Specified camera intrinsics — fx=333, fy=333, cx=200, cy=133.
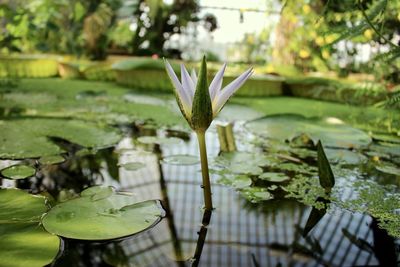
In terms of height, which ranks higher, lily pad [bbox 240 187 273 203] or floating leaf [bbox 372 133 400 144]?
lily pad [bbox 240 187 273 203]

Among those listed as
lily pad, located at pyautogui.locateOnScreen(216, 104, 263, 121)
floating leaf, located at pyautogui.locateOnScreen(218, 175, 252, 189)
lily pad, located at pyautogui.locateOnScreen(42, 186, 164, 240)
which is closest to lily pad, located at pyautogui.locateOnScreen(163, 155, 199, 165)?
floating leaf, located at pyautogui.locateOnScreen(218, 175, 252, 189)

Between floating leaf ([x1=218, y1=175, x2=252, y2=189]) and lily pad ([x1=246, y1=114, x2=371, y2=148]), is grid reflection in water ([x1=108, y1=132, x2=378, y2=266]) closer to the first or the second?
floating leaf ([x1=218, y1=175, x2=252, y2=189])

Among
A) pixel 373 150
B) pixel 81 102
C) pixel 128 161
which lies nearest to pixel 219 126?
pixel 128 161

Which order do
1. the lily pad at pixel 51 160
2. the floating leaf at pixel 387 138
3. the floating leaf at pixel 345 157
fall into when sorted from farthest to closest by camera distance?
the floating leaf at pixel 387 138 < the floating leaf at pixel 345 157 < the lily pad at pixel 51 160

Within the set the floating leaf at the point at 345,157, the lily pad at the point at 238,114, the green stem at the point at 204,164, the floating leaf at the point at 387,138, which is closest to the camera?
the green stem at the point at 204,164

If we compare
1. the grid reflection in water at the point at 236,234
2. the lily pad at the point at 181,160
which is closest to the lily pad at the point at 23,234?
the grid reflection in water at the point at 236,234

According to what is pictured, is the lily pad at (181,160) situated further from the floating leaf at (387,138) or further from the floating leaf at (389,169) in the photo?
the floating leaf at (387,138)
